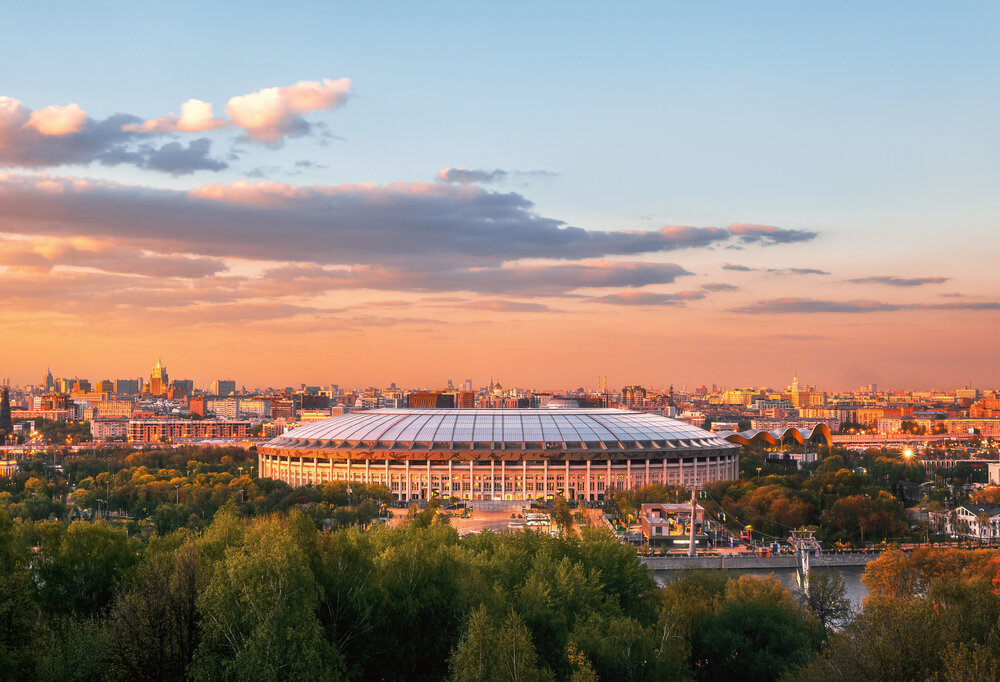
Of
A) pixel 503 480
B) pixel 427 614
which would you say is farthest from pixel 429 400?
pixel 427 614

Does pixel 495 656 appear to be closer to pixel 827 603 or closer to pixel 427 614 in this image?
pixel 427 614

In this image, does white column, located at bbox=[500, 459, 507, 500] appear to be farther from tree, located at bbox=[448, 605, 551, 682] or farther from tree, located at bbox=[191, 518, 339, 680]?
tree, located at bbox=[448, 605, 551, 682]

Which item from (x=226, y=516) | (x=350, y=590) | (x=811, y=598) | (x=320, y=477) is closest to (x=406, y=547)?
(x=350, y=590)

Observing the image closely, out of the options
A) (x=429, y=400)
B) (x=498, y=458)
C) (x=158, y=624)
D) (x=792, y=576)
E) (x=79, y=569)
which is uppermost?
(x=429, y=400)

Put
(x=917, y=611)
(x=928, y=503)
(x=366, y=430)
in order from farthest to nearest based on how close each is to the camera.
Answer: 1. (x=366, y=430)
2. (x=928, y=503)
3. (x=917, y=611)

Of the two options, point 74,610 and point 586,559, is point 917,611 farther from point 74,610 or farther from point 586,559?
point 74,610
